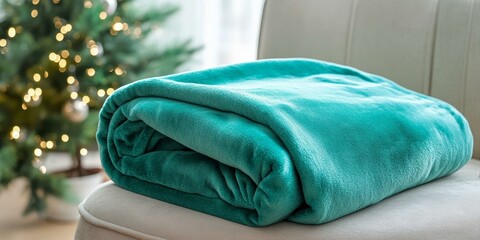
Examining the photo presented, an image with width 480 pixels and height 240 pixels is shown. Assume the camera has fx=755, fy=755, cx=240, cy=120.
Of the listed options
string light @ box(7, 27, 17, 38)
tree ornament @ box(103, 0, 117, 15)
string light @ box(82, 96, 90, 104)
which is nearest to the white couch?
tree ornament @ box(103, 0, 117, 15)

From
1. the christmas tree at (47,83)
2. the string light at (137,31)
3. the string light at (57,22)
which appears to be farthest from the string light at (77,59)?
the string light at (137,31)

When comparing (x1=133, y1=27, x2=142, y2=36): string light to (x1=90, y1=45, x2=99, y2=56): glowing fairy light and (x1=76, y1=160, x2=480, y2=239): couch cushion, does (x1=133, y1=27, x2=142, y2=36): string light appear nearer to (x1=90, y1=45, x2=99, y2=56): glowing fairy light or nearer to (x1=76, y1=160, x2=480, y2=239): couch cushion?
(x1=90, y1=45, x2=99, y2=56): glowing fairy light

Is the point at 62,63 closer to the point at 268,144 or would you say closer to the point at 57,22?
the point at 57,22

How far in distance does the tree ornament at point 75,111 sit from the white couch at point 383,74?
0.85 meters

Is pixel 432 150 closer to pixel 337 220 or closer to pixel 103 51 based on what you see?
pixel 337 220

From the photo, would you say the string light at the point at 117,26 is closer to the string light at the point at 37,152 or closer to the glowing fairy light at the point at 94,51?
the glowing fairy light at the point at 94,51

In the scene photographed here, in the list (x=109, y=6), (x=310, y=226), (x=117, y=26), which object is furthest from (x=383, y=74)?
(x=117, y=26)

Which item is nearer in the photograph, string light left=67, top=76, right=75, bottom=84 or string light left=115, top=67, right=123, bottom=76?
string light left=67, top=76, right=75, bottom=84

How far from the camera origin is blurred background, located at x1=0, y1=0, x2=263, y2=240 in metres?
2.46

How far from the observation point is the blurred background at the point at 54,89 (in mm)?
2463

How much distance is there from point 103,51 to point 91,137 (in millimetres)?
335

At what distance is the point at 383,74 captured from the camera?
5.45 ft

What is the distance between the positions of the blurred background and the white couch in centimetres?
92

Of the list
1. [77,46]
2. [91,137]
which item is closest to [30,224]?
[91,137]
